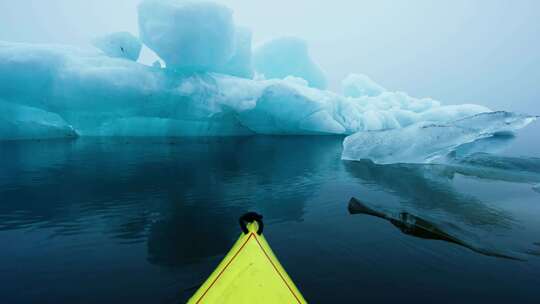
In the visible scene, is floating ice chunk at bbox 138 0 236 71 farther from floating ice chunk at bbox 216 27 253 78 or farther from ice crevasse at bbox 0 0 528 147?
floating ice chunk at bbox 216 27 253 78

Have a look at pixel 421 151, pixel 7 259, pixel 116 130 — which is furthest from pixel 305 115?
pixel 7 259

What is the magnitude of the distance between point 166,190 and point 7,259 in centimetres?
361

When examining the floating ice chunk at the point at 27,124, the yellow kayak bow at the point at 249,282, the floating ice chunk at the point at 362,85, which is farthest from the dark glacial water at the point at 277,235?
the floating ice chunk at the point at 362,85

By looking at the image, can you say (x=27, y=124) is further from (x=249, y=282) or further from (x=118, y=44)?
(x=249, y=282)

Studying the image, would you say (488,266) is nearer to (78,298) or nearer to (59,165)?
(78,298)

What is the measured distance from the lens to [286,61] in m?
28.7

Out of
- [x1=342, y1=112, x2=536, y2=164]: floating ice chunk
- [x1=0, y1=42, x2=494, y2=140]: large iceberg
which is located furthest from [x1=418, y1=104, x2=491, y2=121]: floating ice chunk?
[x1=342, y1=112, x2=536, y2=164]: floating ice chunk

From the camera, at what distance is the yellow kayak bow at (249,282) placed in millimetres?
1979

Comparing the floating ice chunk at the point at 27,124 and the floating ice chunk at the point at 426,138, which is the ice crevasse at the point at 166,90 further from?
the floating ice chunk at the point at 426,138

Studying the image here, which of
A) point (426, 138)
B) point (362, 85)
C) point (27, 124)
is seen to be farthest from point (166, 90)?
point (362, 85)

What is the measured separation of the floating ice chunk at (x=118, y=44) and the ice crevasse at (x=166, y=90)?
0.22 feet

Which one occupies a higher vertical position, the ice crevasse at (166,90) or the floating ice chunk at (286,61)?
the floating ice chunk at (286,61)

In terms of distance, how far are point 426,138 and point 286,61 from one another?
20281mm

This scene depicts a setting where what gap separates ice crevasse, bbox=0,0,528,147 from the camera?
1507 cm
